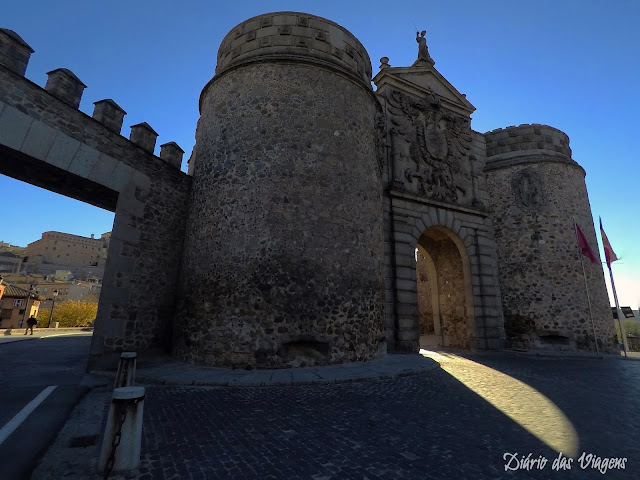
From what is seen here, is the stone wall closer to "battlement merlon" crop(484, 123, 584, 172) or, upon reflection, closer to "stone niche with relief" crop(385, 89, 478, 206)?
"stone niche with relief" crop(385, 89, 478, 206)

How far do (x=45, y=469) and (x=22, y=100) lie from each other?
286 inches

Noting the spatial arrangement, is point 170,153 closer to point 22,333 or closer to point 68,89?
point 68,89

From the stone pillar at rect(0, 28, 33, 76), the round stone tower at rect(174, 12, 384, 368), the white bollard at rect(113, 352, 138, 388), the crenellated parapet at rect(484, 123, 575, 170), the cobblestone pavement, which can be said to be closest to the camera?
the cobblestone pavement

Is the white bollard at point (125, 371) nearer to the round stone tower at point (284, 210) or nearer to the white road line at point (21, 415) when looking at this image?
the white road line at point (21, 415)

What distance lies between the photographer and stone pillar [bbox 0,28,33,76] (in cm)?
639

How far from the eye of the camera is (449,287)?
46.3 feet

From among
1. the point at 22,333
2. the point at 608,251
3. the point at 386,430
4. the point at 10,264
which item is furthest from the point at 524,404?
the point at 10,264

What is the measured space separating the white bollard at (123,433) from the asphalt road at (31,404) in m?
0.73

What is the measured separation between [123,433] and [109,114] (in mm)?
8030

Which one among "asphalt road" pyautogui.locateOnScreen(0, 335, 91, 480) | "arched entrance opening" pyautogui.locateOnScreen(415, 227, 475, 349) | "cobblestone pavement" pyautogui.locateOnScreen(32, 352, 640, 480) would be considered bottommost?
"asphalt road" pyautogui.locateOnScreen(0, 335, 91, 480)

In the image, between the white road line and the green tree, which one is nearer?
the white road line

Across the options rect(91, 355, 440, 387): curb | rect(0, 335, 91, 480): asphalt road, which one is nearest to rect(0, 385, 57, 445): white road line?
rect(0, 335, 91, 480): asphalt road

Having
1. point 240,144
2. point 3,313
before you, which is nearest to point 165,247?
point 240,144

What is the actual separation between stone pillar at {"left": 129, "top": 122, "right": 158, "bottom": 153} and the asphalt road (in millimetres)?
5810
